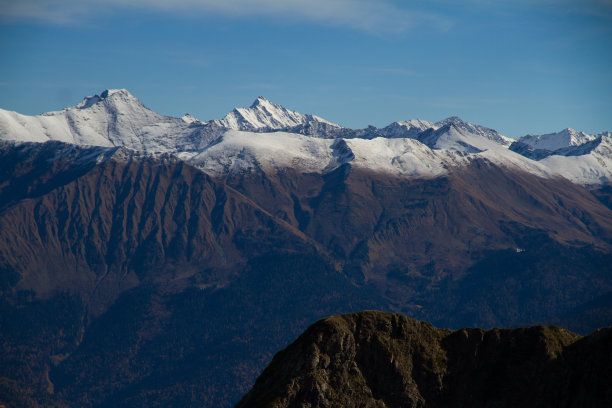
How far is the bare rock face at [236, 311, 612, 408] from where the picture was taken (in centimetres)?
13925

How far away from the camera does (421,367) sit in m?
150

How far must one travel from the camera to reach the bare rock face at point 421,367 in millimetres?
139250

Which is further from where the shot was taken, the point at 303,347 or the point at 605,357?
the point at 303,347

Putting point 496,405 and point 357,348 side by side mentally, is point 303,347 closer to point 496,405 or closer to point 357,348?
point 357,348

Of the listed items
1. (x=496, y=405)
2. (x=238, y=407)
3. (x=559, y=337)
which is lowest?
(x=238, y=407)

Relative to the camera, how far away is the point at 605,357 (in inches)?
5212

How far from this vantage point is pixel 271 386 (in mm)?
143875

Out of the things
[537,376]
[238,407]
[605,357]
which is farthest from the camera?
[238,407]

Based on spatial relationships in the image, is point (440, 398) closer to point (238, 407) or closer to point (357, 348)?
point (357, 348)

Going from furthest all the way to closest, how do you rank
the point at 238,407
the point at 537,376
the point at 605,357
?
1. the point at 238,407
2. the point at 537,376
3. the point at 605,357

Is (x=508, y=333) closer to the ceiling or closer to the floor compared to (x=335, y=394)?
closer to the ceiling

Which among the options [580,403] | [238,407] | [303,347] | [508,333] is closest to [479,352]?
[508,333]

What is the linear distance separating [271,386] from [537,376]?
144ft

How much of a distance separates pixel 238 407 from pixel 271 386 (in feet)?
33.5
